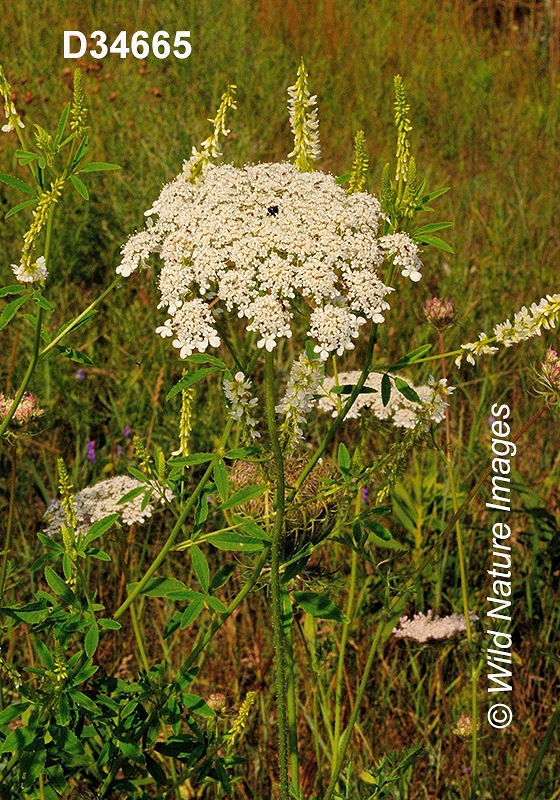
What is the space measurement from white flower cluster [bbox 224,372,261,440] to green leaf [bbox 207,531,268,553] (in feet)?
0.59

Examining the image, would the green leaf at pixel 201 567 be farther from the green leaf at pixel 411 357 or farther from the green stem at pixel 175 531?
the green leaf at pixel 411 357

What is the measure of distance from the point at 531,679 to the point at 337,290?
163 cm

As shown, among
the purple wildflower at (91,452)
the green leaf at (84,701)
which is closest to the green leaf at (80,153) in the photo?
the green leaf at (84,701)

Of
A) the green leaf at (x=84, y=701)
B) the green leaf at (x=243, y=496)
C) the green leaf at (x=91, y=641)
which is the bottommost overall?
the green leaf at (x=84, y=701)

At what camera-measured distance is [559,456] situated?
10.8ft

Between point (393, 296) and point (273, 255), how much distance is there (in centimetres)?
269

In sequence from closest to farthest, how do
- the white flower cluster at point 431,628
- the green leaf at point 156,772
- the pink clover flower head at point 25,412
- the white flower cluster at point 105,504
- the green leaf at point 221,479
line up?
1. the green leaf at point 221,479
2. the green leaf at point 156,772
3. the pink clover flower head at point 25,412
4. the white flower cluster at point 105,504
5. the white flower cluster at point 431,628

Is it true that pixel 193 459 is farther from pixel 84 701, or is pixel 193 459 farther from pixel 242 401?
pixel 84 701

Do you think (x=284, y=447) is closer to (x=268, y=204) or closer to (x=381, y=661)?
(x=268, y=204)

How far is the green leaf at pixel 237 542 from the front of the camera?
1.59 m

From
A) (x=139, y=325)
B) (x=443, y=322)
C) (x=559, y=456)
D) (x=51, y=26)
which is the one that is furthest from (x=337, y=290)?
(x=51, y=26)

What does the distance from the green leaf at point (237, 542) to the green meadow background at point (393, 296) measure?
2.06ft

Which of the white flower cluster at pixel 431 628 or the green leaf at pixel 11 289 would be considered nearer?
the green leaf at pixel 11 289

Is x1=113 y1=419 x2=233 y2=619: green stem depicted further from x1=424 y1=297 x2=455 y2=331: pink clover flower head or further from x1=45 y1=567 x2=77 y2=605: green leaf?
x1=424 y1=297 x2=455 y2=331: pink clover flower head
